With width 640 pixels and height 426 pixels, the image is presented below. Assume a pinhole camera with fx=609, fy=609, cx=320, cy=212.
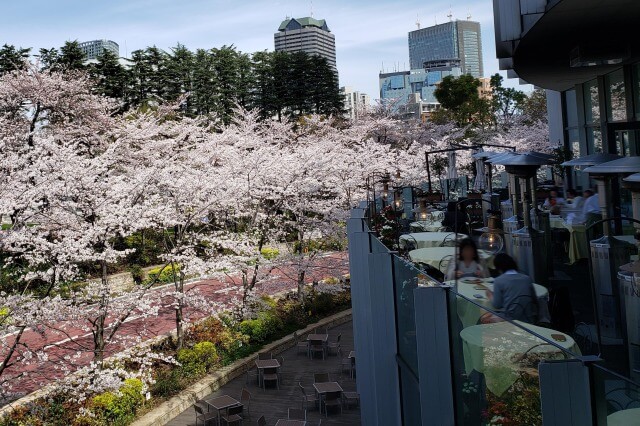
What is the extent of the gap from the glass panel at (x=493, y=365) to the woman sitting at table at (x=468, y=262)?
4.35 m

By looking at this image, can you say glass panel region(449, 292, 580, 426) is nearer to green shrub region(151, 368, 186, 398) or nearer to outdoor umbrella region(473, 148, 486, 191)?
green shrub region(151, 368, 186, 398)

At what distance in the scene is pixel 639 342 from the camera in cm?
576

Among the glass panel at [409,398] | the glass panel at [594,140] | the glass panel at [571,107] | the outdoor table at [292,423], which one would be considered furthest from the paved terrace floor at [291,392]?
the glass panel at [571,107]

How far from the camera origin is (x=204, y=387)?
1355cm

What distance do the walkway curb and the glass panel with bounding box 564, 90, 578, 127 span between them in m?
13.0

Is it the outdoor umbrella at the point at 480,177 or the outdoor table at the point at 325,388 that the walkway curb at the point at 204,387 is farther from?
the outdoor umbrella at the point at 480,177

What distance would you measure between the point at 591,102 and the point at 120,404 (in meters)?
16.4

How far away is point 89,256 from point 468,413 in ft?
32.5

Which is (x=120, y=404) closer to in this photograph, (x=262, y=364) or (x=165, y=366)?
(x=165, y=366)

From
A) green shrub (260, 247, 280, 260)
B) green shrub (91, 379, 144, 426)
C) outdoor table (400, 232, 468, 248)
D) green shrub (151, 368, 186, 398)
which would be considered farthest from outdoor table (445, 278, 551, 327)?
green shrub (260, 247, 280, 260)

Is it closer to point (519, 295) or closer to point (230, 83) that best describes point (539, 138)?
point (230, 83)

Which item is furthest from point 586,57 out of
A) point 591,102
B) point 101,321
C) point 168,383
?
point 101,321

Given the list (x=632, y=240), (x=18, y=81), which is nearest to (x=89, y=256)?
(x=632, y=240)

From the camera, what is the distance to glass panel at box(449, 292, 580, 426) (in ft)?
7.99
